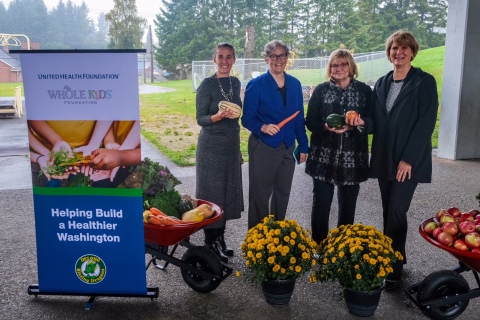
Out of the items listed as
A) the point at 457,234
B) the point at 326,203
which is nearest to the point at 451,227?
the point at 457,234

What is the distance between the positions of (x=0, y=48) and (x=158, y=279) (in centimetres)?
738

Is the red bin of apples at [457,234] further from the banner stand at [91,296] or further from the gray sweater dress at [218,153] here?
the banner stand at [91,296]

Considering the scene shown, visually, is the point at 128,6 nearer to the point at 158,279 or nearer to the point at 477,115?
the point at 477,115

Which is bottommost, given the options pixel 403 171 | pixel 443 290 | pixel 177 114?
pixel 177 114

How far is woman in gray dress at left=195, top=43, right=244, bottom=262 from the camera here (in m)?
3.98

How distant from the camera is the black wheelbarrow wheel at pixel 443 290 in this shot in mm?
3287

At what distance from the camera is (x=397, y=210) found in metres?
3.76

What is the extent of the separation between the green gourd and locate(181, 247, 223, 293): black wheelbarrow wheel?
132 cm

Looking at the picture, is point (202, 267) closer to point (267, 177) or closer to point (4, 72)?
point (267, 177)

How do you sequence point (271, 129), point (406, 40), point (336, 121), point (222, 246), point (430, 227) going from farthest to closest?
1. point (222, 246)
2. point (271, 129)
3. point (336, 121)
4. point (406, 40)
5. point (430, 227)

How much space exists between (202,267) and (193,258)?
0.32 feet


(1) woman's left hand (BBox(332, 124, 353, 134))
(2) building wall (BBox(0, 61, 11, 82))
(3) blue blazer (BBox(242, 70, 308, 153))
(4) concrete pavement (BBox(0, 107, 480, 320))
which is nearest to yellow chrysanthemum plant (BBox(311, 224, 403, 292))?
(4) concrete pavement (BBox(0, 107, 480, 320))

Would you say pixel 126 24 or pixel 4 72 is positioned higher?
pixel 126 24

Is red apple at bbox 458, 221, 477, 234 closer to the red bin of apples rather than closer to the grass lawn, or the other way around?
the red bin of apples
